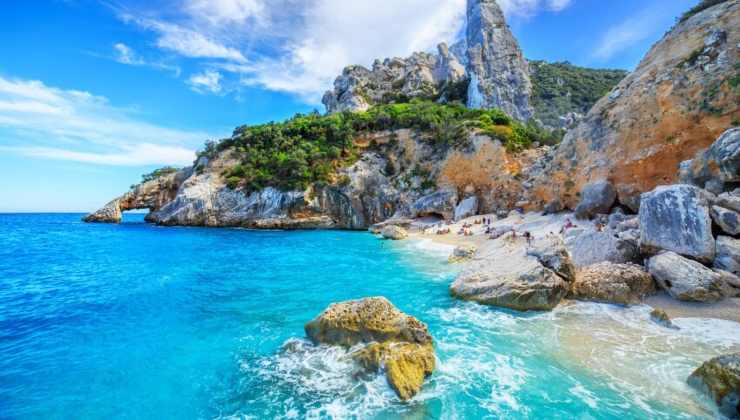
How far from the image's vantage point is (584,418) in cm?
532

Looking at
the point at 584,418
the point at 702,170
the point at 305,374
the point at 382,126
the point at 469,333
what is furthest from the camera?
the point at 382,126

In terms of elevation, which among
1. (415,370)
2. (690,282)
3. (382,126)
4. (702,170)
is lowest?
(415,370)

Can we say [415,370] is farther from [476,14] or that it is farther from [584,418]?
[476,14]

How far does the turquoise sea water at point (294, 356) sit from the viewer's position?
5.73 meters

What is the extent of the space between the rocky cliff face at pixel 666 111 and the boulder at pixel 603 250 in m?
8.96

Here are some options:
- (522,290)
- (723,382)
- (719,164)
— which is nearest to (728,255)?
(719,164)

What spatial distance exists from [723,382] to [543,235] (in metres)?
17.1

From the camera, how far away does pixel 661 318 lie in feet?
28.8

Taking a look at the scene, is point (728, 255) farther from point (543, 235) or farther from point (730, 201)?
point (543, 235)

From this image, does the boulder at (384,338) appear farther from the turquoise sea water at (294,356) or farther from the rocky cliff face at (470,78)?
the rocky cliff face at (470,78)

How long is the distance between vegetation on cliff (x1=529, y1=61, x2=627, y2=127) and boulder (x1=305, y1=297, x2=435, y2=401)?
69.3m

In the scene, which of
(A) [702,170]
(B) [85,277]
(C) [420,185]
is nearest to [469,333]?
(A) [702,170]

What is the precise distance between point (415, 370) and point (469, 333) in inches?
121

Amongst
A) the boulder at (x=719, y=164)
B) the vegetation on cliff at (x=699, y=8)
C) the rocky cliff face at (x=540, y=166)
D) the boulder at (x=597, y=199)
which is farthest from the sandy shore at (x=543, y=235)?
the vegetation on cliff at (x=699, y=8)
